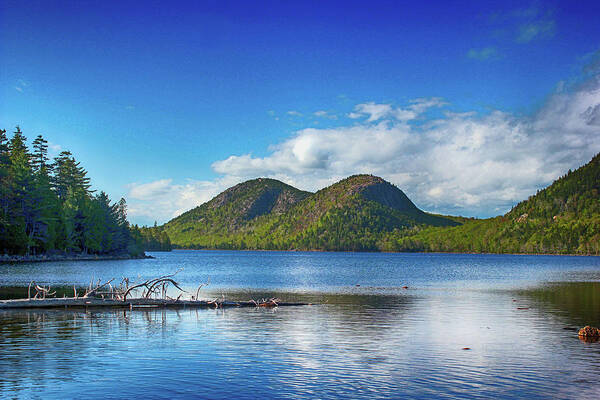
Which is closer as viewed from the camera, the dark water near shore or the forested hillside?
the dark water near shore

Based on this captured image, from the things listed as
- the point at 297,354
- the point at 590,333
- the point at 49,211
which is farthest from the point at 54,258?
the point at 590,333

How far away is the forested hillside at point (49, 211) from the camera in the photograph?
382ft

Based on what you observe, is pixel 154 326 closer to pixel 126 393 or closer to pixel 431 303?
pixel 126 393

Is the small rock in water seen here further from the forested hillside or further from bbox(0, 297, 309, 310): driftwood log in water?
the forested hillside

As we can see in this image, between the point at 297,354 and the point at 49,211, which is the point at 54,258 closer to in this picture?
the point at 49,211

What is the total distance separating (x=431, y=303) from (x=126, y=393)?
40.3m

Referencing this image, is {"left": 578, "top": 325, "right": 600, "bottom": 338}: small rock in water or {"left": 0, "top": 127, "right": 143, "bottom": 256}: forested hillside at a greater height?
{"left": 0, "top": 127, "right": 143, "bottom": 256}: forested hillside

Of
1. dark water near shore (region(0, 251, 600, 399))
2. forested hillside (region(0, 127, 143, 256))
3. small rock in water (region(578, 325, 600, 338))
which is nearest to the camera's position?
dark water near shore (region(0, 251, 600, 399))

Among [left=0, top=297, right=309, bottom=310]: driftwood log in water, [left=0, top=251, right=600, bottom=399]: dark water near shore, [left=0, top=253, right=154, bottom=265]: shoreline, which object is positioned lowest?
[left=0, top=251, right=600, bottom=399]: dark water near shore

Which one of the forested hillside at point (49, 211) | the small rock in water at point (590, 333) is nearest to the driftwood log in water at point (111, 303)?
the small rock in water at point (590, 333)

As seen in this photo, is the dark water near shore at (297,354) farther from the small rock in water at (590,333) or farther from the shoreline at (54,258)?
the shoreline at (54,258)

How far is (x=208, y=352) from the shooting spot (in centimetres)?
2803

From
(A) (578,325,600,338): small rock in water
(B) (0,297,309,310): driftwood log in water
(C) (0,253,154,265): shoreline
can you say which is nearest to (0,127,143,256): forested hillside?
(C) (0,253,154,265): shoreline

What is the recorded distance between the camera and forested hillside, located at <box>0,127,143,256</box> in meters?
116
